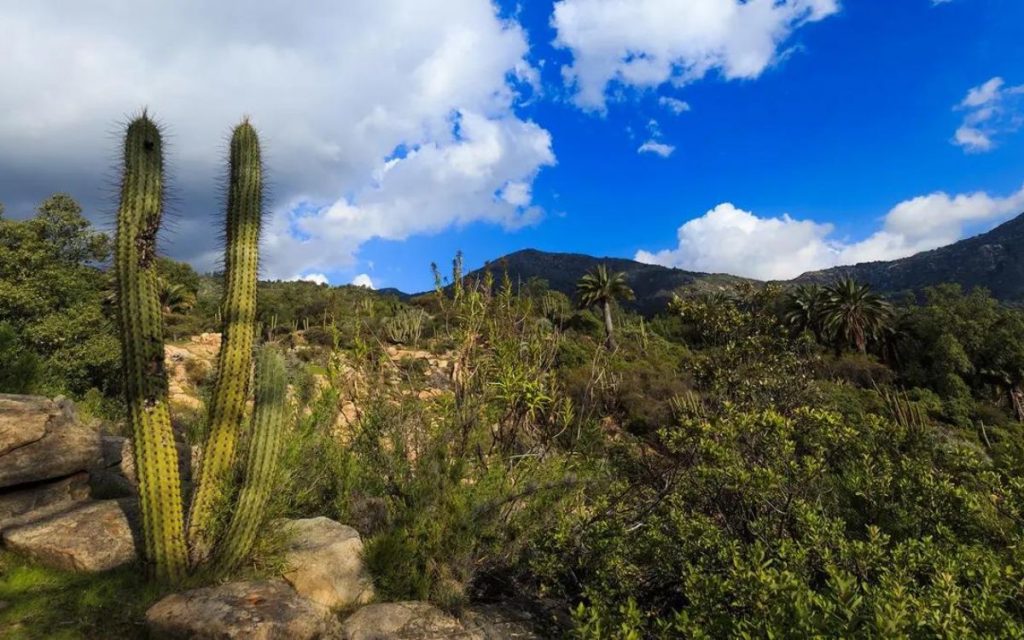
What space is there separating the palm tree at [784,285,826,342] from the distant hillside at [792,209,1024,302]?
2809 inches

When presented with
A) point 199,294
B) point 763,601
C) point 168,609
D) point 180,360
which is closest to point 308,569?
point 168,609

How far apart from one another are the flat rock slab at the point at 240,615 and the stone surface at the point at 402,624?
177 millimetres

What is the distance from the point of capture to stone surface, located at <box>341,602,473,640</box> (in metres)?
4.32

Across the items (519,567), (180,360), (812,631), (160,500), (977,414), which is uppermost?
(180,360)

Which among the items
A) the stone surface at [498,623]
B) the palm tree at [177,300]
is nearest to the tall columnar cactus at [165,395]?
the stone surface at [498,623]

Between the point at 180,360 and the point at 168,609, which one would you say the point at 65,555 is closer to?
the point at 168,609

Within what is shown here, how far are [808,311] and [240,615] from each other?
1690 inches

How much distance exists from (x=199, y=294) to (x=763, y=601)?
208ft

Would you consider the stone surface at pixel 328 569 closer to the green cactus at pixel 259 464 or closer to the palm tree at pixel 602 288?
the green cactus at pixel 259 464

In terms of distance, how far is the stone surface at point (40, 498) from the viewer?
5.39 m

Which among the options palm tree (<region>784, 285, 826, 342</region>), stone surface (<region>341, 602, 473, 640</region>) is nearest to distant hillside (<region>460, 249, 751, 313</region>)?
palm tree (<region>784, 285, 826, 342</region>)

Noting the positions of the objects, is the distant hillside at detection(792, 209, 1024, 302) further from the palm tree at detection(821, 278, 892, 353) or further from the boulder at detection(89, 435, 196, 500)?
the boulder at detection(89, 435, 196, 500)

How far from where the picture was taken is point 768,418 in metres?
4.35

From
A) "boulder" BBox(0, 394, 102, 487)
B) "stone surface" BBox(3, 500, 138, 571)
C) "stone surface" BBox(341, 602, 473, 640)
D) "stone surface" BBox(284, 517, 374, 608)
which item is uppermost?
"boulder" BBox(0, 394, 102, 487)
